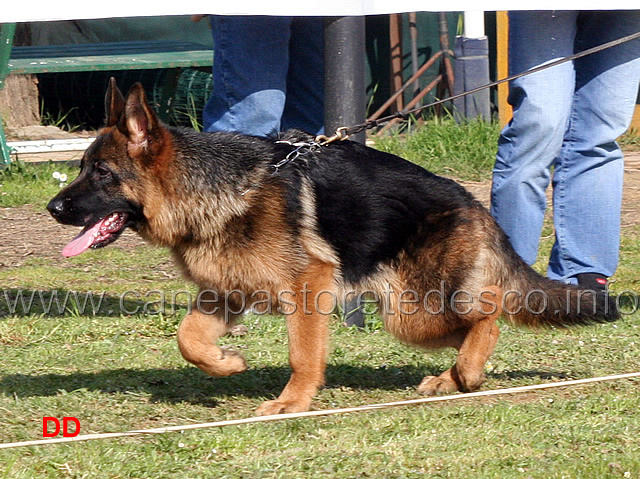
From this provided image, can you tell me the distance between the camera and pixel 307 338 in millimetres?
3488

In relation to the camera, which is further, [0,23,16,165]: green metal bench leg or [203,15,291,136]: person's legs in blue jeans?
[0,23,16,165]: green metal bench leg

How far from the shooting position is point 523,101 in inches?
173

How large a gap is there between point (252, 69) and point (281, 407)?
71.0 inches

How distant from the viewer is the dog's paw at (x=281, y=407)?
3.45 meters

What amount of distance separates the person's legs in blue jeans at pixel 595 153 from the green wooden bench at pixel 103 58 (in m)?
4.07

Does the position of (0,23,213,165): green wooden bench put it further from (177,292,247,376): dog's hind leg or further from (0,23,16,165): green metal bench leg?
(177,292,247,376): dog's hind leg

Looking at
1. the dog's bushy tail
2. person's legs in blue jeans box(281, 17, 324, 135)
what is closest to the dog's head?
the dog's bushy tail

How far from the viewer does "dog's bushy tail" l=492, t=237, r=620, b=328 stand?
373cm

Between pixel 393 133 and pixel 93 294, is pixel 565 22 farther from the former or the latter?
pixel 393 133

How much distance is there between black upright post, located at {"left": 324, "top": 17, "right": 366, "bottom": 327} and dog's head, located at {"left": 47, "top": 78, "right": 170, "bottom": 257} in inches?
46.4

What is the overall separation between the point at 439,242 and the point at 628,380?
0.91 m

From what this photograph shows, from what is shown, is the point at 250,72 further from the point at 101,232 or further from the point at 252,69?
the point at 101,232

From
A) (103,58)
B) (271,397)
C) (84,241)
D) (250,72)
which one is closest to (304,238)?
(271,397)

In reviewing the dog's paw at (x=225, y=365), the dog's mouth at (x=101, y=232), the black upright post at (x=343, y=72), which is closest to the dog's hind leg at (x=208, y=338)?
the dog's paw at (x=225, y=365)
